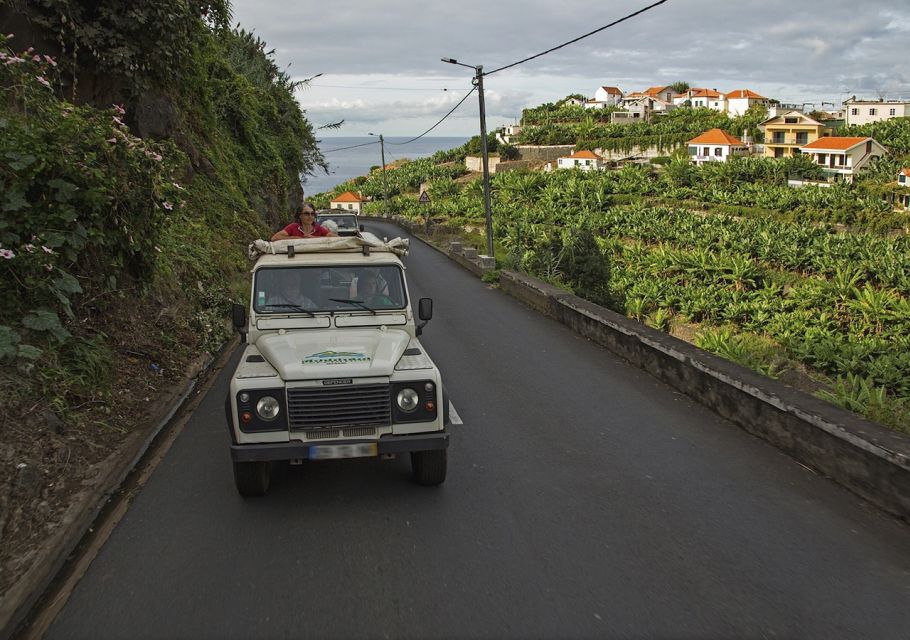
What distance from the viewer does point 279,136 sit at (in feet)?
112

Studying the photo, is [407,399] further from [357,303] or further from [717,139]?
[717,139]

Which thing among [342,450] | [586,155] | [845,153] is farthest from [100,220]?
[586,155]

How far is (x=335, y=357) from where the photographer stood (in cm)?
557

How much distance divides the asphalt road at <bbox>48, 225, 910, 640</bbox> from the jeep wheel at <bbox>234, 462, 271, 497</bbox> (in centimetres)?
12

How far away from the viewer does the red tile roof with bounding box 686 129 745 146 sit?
92188 millimetres

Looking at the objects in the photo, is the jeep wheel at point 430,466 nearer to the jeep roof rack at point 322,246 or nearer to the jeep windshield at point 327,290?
the jeep windshield at point 327,290

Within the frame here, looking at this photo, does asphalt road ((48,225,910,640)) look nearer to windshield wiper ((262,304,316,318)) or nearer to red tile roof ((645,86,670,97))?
windshield wiper ((262,304,316,318))

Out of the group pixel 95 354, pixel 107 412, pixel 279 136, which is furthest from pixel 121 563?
pixel 279 136

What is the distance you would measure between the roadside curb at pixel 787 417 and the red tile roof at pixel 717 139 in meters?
90.2

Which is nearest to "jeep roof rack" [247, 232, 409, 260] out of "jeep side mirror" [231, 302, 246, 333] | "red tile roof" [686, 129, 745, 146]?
"jeep side mirror" [231, 302, 246, 333]

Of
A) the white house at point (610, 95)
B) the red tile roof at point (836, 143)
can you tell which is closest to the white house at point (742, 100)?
the white house at point (610, 95)

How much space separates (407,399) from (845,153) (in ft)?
292

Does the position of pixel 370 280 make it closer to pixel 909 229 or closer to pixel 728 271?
pixel 728 271

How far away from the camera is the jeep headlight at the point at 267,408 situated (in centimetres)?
530
